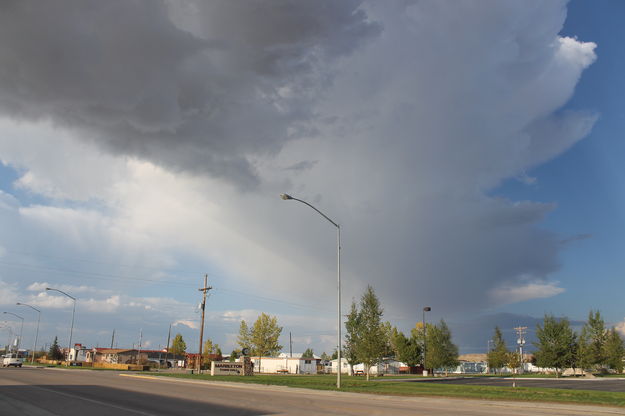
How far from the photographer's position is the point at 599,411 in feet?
55.4

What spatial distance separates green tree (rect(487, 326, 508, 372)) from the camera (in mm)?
71469

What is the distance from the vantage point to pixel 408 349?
7538 centimetres

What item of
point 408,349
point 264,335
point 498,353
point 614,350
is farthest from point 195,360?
point 614,350

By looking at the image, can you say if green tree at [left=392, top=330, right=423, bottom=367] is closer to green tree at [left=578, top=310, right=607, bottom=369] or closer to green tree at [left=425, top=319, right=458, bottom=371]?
green tree at [left=425, top=319, right=458, bottom=371]

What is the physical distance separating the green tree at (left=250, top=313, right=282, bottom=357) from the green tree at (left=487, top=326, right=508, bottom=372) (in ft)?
126

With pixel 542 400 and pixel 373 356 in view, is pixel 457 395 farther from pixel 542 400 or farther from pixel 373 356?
pixel 373 356

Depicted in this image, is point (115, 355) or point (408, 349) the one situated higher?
point (408, 349)

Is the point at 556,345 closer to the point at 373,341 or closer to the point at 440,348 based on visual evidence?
the point at 440,348

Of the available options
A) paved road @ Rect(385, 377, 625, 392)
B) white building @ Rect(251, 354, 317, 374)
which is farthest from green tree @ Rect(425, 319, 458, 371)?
white building @ Rect(251, 354, 317, 374)

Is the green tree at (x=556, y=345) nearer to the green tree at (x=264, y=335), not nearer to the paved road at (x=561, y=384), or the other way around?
the paved road at (x=561, y=384)

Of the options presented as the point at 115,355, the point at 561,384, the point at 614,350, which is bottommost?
the point at 115,355

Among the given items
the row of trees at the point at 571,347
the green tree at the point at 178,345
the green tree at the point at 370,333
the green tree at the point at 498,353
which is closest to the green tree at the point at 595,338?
the row of trees at the point at 571,347

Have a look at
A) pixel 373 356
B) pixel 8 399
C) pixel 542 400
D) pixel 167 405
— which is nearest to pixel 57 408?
pixel 167 405

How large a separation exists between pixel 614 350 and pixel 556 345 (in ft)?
51.9
